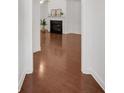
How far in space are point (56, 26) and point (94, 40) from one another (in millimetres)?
11039

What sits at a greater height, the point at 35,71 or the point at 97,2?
the point at 97,2

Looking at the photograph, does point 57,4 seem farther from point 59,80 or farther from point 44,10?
point 59,80

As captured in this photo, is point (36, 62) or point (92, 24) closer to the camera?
point (92, 24)

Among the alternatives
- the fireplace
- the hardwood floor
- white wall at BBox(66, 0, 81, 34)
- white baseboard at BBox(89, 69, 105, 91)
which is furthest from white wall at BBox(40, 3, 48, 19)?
white baseboard at BBox(89, 69, 105, 91)

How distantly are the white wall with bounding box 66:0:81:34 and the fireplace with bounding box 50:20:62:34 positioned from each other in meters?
0.76

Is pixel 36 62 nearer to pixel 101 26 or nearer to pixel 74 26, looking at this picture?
pixel 101 26

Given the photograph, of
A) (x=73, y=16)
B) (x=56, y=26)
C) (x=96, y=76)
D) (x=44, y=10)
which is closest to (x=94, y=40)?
(x=96, y=76)

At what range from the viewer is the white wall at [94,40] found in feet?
11.4

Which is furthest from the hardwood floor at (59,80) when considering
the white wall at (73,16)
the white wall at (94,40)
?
the white wall at (73,16)

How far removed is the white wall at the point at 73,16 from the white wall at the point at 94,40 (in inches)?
387

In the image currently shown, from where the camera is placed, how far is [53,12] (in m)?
14.9
